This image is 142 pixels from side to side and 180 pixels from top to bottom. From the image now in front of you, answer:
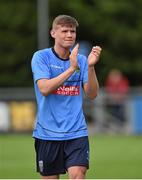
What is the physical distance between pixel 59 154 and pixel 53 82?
908mm

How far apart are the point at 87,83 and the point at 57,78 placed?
0.52 metres

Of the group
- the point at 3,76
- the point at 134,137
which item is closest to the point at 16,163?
the point at 134,137

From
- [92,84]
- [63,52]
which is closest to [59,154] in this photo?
[92,84]

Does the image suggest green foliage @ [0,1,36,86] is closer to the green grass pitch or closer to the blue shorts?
the green grass pitch

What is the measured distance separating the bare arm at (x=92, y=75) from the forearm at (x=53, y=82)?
12.7 inches

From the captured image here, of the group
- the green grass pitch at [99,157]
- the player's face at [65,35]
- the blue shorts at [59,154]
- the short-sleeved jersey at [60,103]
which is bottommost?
the green grass pitch at [99,157]

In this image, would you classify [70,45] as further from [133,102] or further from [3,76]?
[3,76]

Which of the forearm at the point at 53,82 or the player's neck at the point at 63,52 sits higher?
the player's neck at the point at 63,52

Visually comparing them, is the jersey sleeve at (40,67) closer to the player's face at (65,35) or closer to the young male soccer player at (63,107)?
the young male soccer player at (63,107)

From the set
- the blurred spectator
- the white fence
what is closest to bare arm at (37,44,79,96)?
the white fence

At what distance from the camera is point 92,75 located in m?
9.94

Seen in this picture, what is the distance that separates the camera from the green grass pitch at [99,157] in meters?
15.7

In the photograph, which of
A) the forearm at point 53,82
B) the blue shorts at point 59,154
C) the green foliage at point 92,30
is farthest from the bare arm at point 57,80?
the green foliage at point 92,30

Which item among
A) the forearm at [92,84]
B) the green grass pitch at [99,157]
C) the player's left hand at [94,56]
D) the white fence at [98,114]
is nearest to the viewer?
the player's left hand at [94,56]
